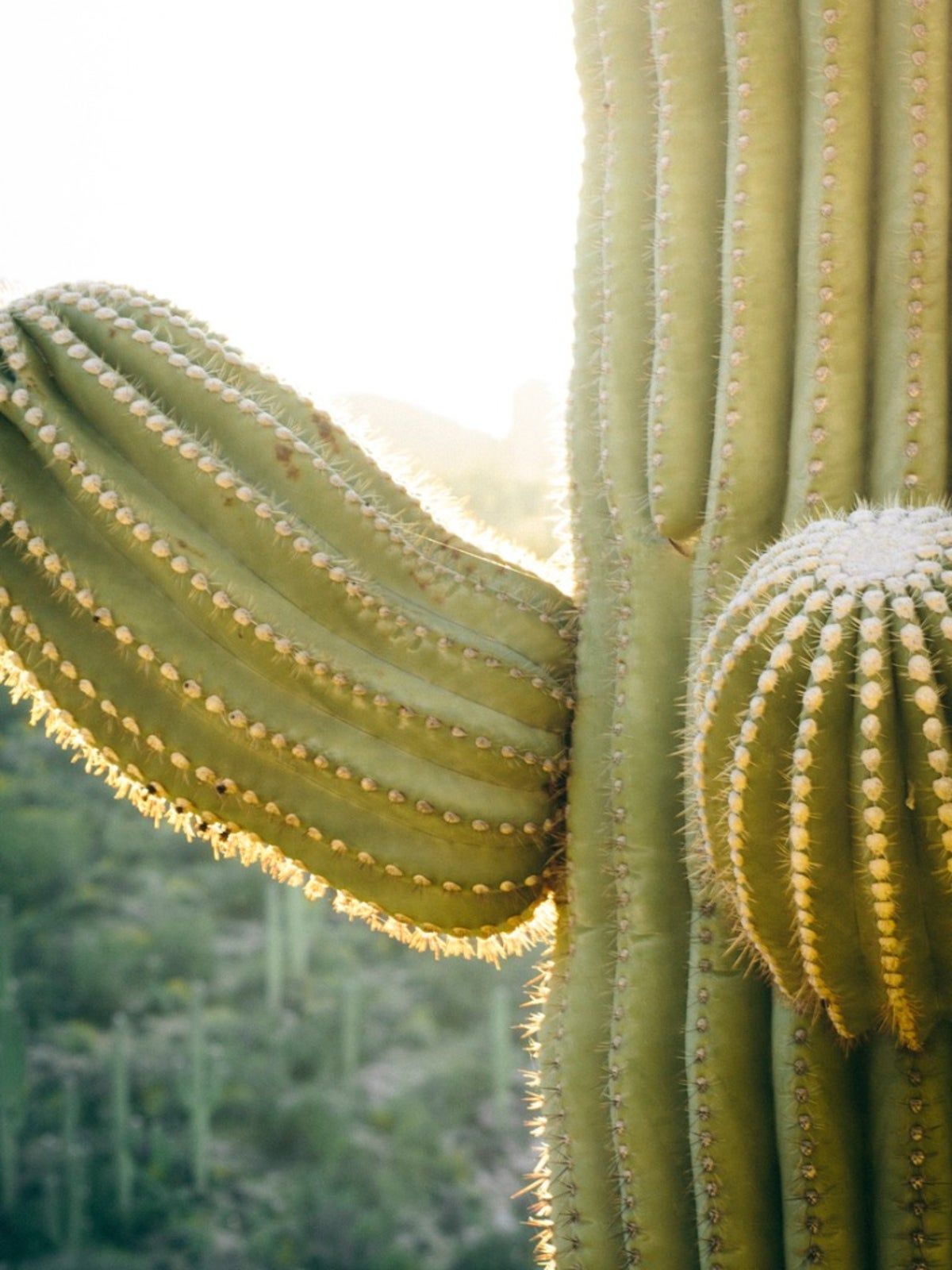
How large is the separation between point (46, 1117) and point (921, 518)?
10.1 metres

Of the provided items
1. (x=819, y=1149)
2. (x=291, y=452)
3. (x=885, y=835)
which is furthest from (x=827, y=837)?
(x=291, y=452)

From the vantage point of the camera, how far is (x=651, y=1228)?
72.0 inches

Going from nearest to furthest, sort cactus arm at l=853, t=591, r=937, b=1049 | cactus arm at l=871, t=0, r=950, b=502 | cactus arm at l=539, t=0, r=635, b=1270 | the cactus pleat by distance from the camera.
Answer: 1. cactus arm at l=853, t=591, r=937, b=1049
2. the cactus pleat
3. cactus arm at l=871, t=0, r=950, b=502
4. cactus arm at l=539, t=0, r=635, b=1270

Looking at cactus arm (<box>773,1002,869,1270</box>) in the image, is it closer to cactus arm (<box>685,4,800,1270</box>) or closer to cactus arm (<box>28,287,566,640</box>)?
cactus arm (<box>685,4,800,1270</box>)

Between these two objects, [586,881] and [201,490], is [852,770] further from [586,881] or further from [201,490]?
[201,490]

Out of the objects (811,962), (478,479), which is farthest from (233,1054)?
(811,962)

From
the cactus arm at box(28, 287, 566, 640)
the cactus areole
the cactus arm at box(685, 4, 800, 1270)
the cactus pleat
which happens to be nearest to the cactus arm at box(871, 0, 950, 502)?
the cactus areole

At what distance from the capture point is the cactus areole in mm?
1723

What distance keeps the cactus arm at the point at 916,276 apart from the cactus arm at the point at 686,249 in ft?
0.84

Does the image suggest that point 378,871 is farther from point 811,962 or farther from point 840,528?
point 840,528

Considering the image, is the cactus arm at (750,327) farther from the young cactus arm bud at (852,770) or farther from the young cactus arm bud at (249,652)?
the young cactus arm bud at (249,652)

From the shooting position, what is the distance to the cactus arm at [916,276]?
5.90 feet

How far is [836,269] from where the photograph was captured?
184cm

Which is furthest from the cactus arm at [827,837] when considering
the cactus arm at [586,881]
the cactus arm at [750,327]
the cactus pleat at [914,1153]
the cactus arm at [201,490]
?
the cactus arm at [201,490]
